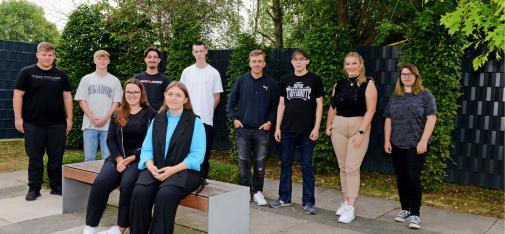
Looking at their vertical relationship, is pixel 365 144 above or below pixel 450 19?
below

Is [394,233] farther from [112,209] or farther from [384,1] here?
[384,1]

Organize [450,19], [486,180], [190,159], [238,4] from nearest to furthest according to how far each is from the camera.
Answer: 1. [190,159]
2. [450,19]
3. [486,180]
4. [238,4]

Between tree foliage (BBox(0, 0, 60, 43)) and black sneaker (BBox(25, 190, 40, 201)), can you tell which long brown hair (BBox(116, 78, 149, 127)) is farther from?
tree foliage (BBox(0, 0, 60, 43))

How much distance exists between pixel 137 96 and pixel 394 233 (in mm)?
3042

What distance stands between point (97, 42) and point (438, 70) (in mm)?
7314

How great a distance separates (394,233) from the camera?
477cm

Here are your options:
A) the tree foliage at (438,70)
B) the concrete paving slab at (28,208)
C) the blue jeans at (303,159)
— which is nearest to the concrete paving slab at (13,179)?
the concrete paving slab at (28,208)

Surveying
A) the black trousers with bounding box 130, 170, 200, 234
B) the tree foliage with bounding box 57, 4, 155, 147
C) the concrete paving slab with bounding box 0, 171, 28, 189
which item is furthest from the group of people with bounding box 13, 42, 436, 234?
the tree foliage with bounding box 57, 4, 155, 147

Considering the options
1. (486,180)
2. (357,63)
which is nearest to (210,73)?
(357,63)

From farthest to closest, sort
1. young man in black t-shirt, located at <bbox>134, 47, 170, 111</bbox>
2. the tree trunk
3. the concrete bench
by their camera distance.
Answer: the tree trunk → young man in black t-shirt, located at <bbox>134, 47, 170, 111</bbox> → the concrete bench

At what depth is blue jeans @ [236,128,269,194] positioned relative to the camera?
5770mm

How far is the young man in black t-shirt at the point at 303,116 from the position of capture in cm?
540

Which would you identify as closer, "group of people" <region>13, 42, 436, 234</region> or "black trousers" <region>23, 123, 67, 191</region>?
"group of people" <region>13, 42, 436, 234</region>

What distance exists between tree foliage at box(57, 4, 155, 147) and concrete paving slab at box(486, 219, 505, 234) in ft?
24.9
